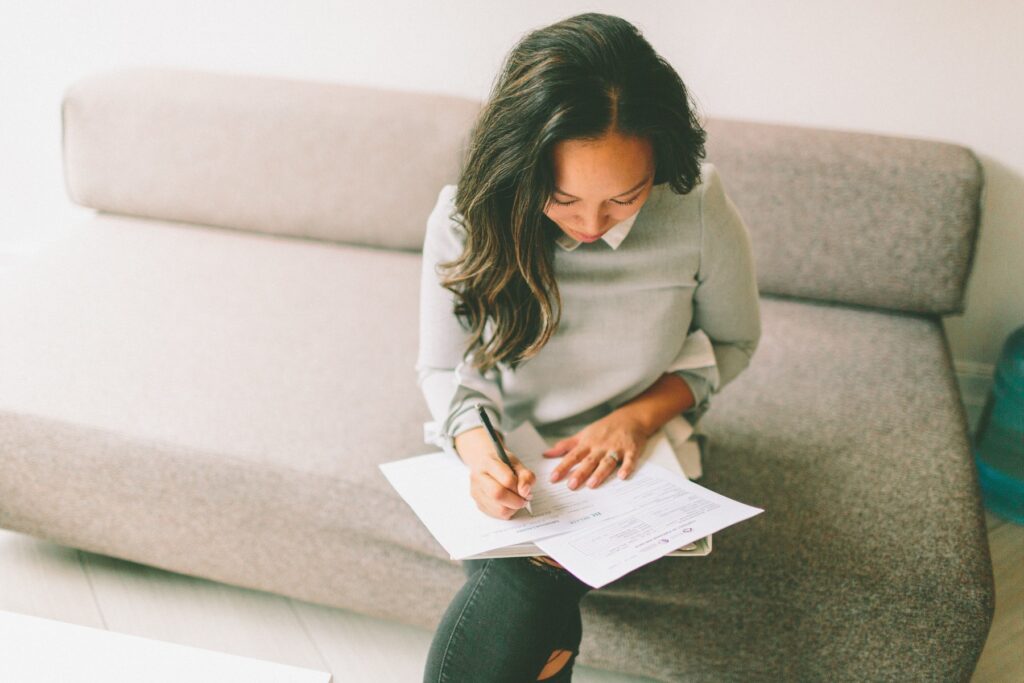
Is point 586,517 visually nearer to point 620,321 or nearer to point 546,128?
point 620,321

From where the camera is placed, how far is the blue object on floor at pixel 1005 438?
1.59 meters

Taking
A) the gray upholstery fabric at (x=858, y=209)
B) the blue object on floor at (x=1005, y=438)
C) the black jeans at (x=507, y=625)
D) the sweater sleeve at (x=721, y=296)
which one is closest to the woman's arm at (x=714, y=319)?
the sweater sleeve at (x=721, y=296)

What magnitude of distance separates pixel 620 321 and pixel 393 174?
0.73 meters

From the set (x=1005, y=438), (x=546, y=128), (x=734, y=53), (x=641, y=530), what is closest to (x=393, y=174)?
(x=734, y=53)

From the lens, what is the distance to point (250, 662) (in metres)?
0.85

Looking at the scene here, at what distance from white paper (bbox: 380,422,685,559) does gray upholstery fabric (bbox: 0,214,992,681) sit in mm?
142

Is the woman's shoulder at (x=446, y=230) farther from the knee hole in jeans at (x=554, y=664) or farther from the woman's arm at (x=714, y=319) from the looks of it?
the knee hole in jeans at (x=554, y=664)

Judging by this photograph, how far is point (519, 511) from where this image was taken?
912mm

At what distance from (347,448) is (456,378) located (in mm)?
231

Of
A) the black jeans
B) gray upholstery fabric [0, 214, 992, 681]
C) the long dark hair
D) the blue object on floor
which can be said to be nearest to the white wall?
the blue object on floor

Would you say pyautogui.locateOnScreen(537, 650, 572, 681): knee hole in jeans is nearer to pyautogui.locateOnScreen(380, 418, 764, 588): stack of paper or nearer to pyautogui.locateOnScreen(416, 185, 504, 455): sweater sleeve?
pyautogui.locateOnScreen(380, 418, 764, 588): stack of paper

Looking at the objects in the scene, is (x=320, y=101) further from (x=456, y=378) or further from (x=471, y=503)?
(x=471, y=503)

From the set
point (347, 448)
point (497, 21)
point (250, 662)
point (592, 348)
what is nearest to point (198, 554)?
point (347, 448)

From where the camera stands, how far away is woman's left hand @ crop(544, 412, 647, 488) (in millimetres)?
950
